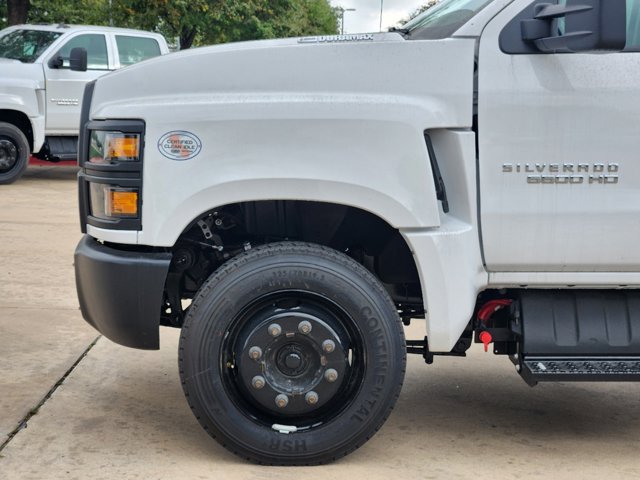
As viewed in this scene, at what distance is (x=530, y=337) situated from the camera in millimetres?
4324

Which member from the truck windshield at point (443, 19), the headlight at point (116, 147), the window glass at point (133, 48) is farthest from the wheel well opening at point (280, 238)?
the window glass at point (133, 48)

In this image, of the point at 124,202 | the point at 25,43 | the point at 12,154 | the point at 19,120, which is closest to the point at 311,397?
the point at 124,202

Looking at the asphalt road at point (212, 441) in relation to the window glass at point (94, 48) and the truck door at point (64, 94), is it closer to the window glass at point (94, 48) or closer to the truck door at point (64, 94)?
the truck door at point (64, 94)

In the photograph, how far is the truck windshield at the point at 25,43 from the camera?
15.3m

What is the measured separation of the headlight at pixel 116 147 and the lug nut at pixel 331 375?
1089 millimetres

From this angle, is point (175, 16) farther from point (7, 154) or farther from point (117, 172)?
point (117, 172)

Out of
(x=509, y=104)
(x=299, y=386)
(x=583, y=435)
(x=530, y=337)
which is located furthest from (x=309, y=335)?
(x=583, y=435)

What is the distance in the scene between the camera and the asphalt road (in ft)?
14.0

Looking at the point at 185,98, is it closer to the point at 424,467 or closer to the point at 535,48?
the point at 535,48

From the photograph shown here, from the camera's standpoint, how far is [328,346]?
4.16 meters

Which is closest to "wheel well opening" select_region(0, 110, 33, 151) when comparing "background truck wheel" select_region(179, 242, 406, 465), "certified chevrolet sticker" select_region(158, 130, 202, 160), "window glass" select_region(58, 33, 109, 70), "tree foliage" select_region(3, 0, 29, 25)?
"window glass" select_region(58, 33, 109, 70)

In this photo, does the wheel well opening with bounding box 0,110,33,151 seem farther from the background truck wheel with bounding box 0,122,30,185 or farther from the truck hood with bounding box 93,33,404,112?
the truck hood with bounding box 93,33,404,112

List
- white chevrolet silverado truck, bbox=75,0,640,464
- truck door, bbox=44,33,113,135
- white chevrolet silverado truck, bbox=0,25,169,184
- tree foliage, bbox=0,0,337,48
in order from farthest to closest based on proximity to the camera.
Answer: tree foliage, bbox=0,0,337,48
truck door, bbox=44,33,113,135
white chevrolet silverado truck, bbox=0,25,169,184
white chevrolet silverado truck, bbox=75,0,640,464

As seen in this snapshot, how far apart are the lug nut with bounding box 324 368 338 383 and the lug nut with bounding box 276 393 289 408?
0.17m
